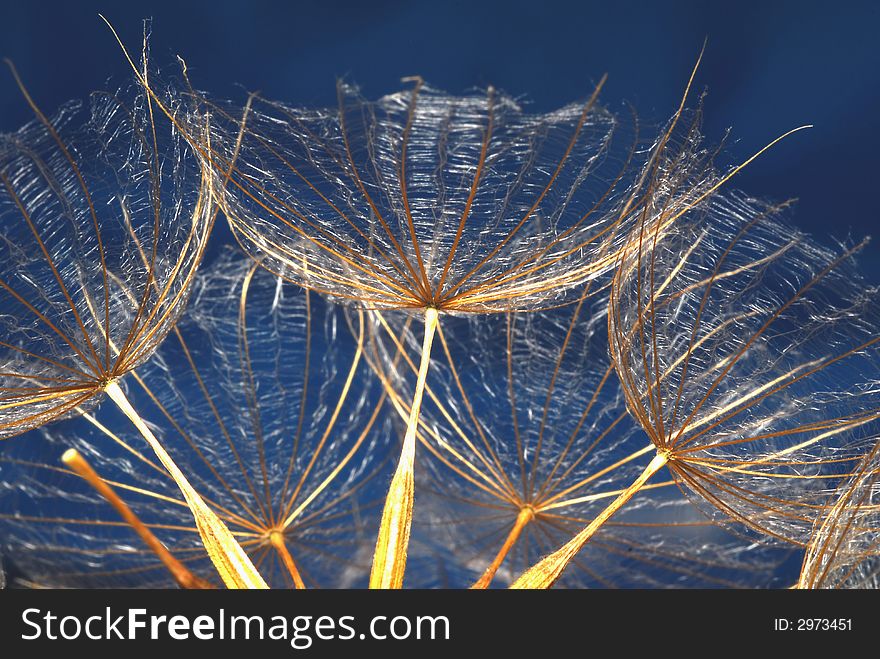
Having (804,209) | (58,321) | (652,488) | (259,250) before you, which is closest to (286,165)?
(259,250)

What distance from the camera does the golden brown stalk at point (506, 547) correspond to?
1.67m

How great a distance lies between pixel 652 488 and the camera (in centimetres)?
253

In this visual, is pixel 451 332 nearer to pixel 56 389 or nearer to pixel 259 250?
pixel 259 250

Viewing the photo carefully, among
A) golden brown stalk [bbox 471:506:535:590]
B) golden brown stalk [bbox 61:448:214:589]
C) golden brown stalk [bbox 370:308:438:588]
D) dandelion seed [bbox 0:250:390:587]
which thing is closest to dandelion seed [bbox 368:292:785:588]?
golden brown stalk [bbox 471:506:535:590]

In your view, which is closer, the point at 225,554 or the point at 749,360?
the point at 225,554

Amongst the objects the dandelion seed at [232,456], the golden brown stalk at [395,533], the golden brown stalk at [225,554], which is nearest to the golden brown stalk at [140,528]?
the golden brown stalk at [225,554]

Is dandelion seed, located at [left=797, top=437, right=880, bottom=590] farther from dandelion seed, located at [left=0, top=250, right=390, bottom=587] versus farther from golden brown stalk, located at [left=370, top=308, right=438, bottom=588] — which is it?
dandelion seed, located at [left=0, top=250, right=390, bottom=587]

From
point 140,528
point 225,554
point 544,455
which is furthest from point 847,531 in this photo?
point 140,528

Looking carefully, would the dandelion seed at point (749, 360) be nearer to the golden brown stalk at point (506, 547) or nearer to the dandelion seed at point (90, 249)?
the golden brown stalk at point (506, 547)

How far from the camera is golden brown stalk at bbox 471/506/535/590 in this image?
167cm

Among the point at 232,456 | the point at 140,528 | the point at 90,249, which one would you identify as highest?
the point at 90,249

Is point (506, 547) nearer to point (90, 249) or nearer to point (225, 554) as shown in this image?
point (225, 554)

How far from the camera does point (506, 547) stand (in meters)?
1.85
